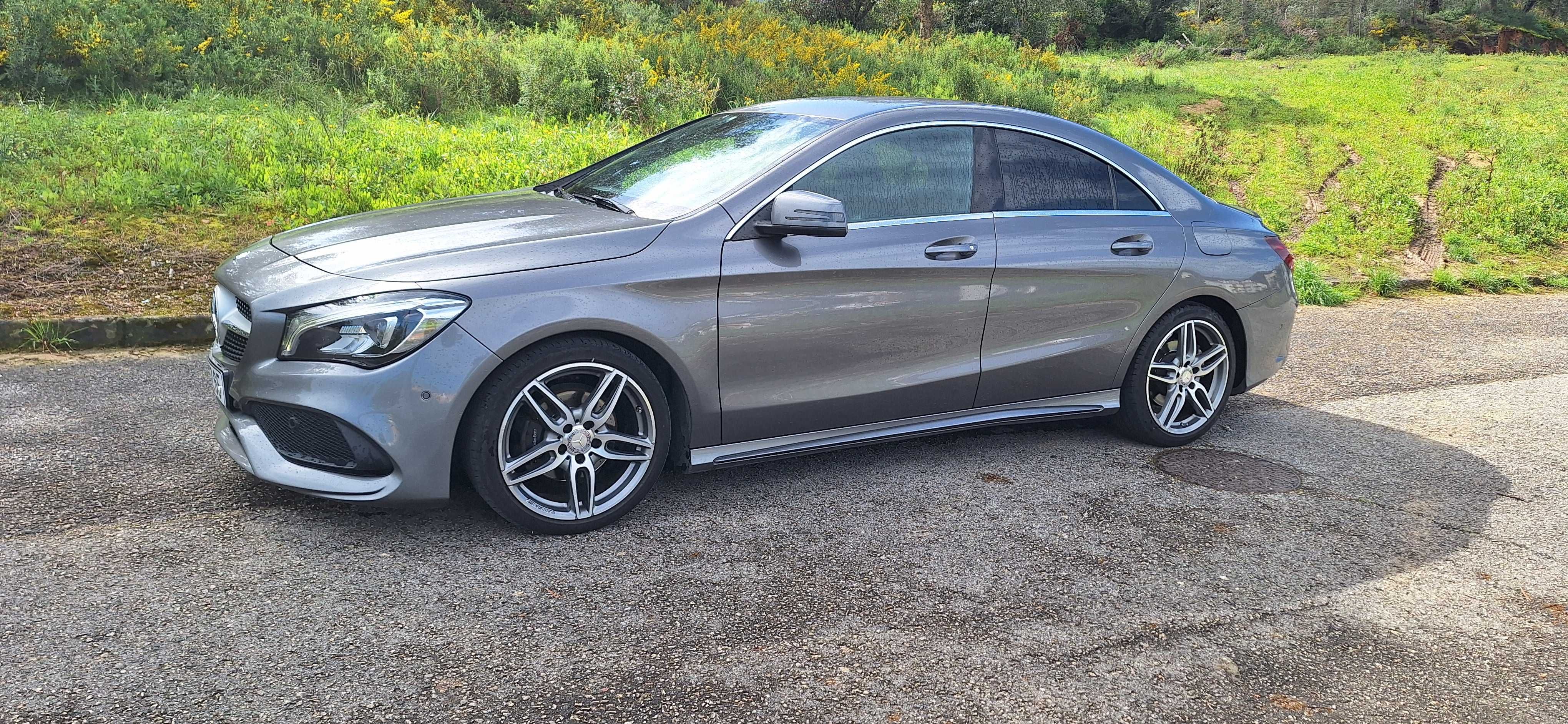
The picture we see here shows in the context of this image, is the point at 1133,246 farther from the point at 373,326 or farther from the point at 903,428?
the point at 373,326

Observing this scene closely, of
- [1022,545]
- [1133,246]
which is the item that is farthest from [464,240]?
[1133,246]

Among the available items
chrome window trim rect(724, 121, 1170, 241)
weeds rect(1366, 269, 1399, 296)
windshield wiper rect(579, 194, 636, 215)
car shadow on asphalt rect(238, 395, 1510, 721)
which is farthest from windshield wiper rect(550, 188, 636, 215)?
weeds rect(1366, 269, 1399, 296)

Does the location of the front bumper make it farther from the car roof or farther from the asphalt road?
the car roof

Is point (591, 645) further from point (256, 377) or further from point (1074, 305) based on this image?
point (1074, 305)

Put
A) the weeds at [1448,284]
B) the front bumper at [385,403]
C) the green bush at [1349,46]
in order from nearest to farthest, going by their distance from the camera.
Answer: the front bumper at [385,403] → the weeds at [1448,284] → the green bush at [1349,46]

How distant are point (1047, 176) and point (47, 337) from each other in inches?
218

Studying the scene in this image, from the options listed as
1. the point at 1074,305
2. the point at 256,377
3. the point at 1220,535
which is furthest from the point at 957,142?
the point at 256,377

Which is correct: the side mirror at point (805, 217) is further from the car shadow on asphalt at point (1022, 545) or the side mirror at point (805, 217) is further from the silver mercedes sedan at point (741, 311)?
the car shadow on asphalt at point (1022, 545)

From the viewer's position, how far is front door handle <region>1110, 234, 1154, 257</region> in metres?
5.43

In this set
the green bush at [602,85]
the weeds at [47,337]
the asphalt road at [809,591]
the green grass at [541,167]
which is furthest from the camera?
the green bush at [602,85]

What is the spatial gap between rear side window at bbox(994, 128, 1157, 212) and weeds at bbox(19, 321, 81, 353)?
17.2 feet

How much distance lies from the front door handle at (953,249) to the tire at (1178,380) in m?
1.16

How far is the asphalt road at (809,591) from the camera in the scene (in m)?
3.21

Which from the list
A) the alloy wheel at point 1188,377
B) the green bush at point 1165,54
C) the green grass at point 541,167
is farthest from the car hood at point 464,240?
the green bush at point 1165,54
